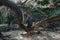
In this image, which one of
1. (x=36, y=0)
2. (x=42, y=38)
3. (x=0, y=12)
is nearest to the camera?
(x=42, y=38)

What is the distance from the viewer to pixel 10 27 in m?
4.27

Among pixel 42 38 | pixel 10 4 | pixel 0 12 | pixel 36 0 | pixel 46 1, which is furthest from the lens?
pixel 0 12

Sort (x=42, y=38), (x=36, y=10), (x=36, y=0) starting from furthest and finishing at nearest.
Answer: (x=36, y=10) < (x=36, y=0) < (x=42, y=38)

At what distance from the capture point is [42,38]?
9.86 ft

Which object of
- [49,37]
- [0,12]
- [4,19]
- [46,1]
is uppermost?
[46,1]

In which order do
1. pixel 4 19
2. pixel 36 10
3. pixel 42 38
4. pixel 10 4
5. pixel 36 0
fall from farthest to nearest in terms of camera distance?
pixel 4 19
pixel 36 10
pixel 36 0
pixel 42 38
pixel 10 4

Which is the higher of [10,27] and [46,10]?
[46,10]

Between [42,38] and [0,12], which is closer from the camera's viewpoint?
[42,38]

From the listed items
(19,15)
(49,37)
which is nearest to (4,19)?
(49,37)

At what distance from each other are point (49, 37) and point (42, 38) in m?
0.26

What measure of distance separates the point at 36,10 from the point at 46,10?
339 millimetres

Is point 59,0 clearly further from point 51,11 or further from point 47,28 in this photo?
point 47,28

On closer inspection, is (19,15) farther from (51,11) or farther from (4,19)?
(4,19)

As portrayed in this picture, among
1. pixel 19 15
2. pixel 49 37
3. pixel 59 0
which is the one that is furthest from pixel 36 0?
pixel 19 15
